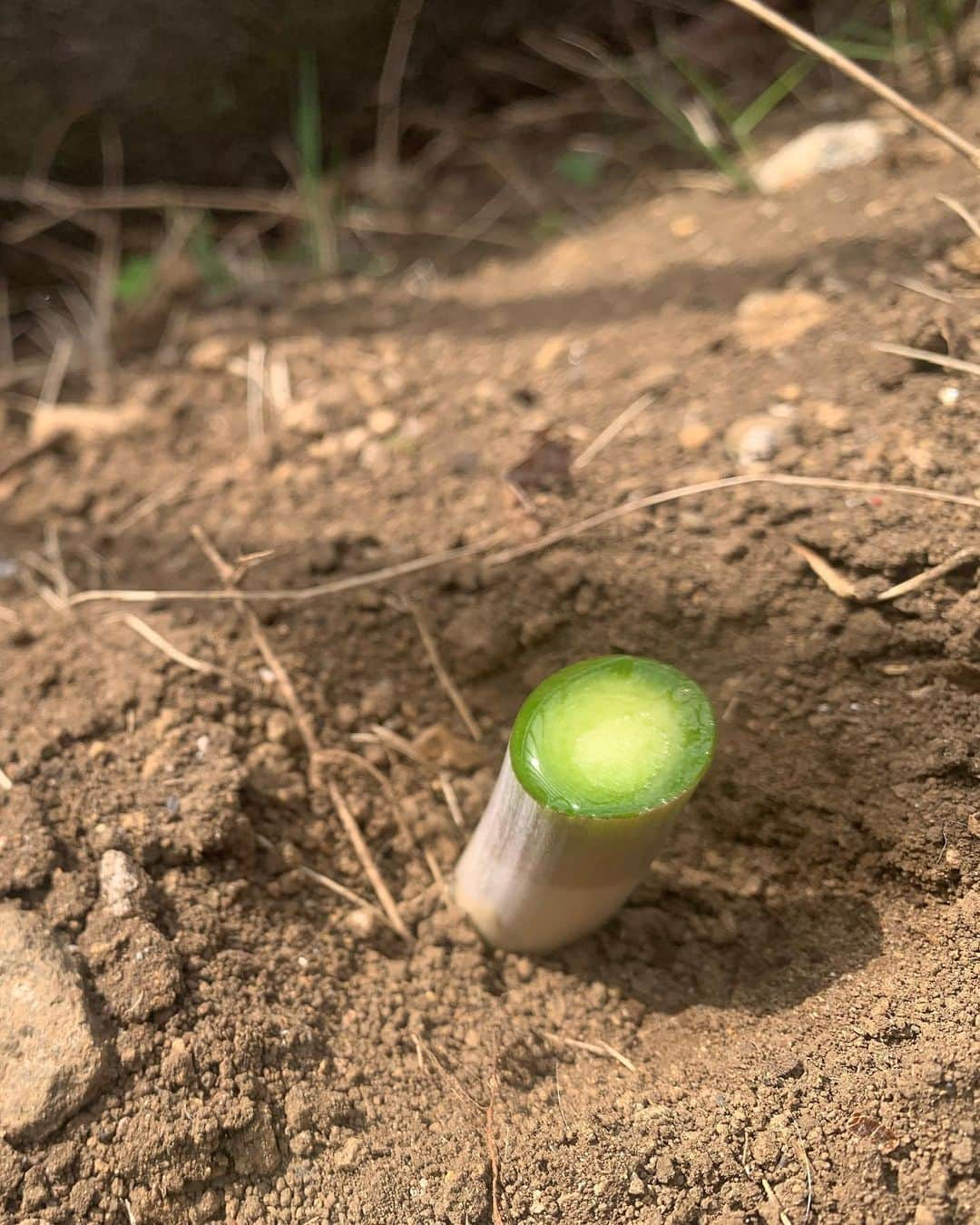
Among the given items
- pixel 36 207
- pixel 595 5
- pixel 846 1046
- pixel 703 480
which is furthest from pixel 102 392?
pixel 846 1046

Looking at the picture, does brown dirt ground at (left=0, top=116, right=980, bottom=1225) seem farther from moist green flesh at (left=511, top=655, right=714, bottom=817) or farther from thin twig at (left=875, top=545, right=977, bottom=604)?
moist green flesh at (left=511, top=655, right=714, bottom=817)

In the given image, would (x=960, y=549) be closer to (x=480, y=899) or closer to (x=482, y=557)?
(x=482, y=557)

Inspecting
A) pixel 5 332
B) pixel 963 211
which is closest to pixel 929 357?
pixel 963 211

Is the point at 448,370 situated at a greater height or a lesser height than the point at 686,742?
lesser

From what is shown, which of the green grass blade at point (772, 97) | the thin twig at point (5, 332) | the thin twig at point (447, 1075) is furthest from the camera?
the thin twig at point (5, 332)

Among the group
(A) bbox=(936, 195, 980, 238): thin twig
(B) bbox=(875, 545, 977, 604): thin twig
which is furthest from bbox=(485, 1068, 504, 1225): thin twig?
(A) bbox=(936, 195, 980, 238): thin twig

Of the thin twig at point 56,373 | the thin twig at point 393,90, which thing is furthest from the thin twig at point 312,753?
the thin twig at point 393,90

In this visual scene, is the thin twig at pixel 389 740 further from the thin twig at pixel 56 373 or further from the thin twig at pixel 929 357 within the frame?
the thin twig at pixel 56 373
